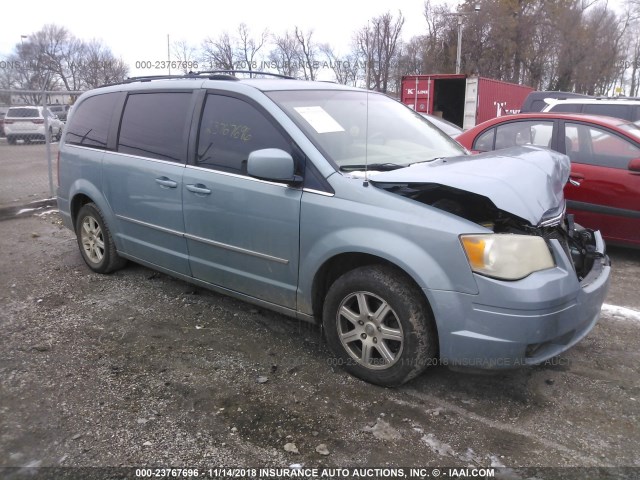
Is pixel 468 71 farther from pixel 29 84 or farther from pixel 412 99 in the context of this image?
pixel 29 84

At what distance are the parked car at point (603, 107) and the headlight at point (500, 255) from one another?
582 centimetres

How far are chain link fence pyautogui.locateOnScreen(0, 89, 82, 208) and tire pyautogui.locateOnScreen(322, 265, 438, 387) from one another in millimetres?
7461

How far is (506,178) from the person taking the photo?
9.79ft

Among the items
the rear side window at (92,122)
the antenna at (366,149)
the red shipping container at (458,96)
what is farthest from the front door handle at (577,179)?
the red shipping container at (458,96)

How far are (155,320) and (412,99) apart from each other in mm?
16073

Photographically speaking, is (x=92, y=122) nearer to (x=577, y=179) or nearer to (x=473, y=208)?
(x=473, y=208)

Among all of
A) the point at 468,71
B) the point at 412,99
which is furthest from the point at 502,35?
the point at 412,99

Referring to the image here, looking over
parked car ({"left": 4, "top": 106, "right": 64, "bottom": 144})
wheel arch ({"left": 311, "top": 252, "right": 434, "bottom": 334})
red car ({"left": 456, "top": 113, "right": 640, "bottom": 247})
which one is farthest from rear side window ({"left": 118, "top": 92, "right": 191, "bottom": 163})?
parked car ({"left": 4, "top": 106, "right": 64, "bottom": 144})

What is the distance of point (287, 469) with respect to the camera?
8.14 ft

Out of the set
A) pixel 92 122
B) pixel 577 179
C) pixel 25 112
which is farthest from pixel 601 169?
pixel 25 112

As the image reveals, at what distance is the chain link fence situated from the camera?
30.7 feet

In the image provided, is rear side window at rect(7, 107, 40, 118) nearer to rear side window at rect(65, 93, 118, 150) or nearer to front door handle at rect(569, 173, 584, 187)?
rear side window at rect(65, 93, 118, 150)

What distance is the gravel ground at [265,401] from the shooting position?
2.58 m

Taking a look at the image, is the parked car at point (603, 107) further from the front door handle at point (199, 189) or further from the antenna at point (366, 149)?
the front door handle at point (199, 189)
